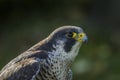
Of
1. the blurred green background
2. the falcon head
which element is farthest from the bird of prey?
the blurred green background

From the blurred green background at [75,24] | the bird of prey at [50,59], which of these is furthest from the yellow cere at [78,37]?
the blurred green background at [75,24]

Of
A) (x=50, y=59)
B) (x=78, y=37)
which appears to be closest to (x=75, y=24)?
(x=78, y=37)

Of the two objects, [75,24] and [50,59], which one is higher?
[50,59]

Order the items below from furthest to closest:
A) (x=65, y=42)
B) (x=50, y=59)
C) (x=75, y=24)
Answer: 1. (x=75, y=24)
2. (x=65, y=42)
3. (x=50, y=59)

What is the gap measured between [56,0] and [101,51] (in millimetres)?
3553

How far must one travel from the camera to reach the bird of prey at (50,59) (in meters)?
9.44

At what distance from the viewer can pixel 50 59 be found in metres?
9.50

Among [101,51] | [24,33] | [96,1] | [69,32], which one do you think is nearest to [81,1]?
[96,1]

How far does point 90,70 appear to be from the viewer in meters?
16.5

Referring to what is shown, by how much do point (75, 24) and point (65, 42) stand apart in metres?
9.35

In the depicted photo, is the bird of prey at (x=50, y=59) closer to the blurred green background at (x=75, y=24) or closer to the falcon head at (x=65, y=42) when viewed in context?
the falcon head at (x=65, y=42)

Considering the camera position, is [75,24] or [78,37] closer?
[78,37]

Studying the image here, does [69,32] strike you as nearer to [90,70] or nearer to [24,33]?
[90,70]

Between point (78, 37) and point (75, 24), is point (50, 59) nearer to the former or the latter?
point (78, 37)
